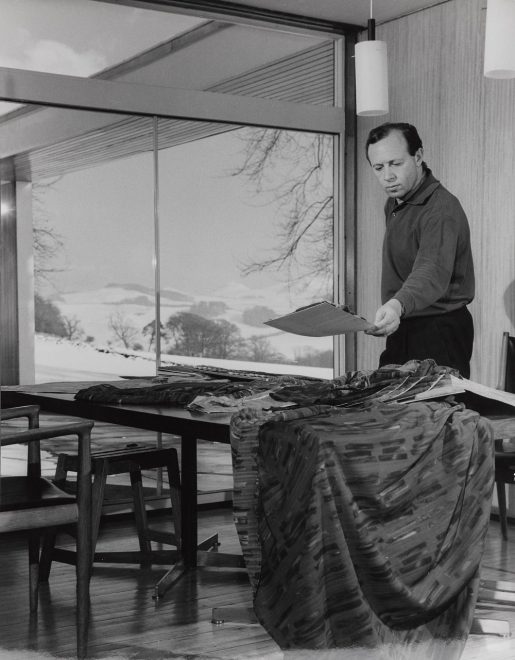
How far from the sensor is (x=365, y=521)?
2.67 meters

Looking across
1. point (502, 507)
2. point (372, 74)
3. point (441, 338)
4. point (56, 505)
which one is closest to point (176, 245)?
point (372, 74)

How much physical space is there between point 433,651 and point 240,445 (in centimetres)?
76

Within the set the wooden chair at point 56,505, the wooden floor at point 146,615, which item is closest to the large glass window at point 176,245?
the wooden floor at point 146,615

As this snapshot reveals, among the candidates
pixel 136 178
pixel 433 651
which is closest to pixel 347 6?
pixel 136 178

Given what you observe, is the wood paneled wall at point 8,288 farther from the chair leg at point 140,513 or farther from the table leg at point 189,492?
the table leg at point 189,492

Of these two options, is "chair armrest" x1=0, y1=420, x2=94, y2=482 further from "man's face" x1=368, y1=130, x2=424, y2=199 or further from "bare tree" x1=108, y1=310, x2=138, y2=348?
"bare tree" x1=108, y1=310, x2=138, y2=348

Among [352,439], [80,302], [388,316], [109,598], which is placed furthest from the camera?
[80,302]

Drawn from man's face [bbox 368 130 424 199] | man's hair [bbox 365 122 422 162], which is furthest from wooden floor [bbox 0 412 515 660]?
man's hair [bbox 365 122 422 162]

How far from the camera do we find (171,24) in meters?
5.24

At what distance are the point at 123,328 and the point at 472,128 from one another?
6.62 ft

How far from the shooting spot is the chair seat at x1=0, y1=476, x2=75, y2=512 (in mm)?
2783

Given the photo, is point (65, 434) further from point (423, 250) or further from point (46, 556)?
point (423, 250)

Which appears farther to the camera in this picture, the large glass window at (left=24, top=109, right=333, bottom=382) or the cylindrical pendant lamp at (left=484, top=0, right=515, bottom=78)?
the large glass window at (left=24, top=109, right=333, bottom=382)

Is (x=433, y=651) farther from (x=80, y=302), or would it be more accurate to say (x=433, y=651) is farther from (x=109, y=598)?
(x=80, y=302)
